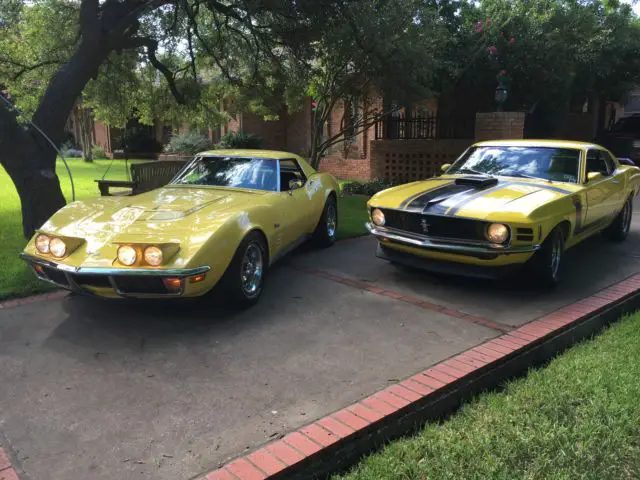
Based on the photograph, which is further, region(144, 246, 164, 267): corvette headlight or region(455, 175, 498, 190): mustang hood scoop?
region(455, 175, 498, 190): mustang hood scoop

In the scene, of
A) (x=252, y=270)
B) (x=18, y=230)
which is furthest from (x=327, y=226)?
(x=18, y=230)

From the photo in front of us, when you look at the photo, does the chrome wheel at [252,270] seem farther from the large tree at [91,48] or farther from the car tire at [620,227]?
the car tire at [620,227]

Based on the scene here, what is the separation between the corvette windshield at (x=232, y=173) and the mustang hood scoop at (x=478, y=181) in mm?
2092

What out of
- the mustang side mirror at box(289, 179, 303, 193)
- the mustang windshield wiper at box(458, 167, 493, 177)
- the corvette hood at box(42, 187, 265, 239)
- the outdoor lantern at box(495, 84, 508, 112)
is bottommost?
the corvette hood at box(42, 187, 265, 239)

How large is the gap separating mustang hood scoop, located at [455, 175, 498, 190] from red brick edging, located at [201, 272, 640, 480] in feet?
5.42

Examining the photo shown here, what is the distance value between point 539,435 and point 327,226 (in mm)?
4636

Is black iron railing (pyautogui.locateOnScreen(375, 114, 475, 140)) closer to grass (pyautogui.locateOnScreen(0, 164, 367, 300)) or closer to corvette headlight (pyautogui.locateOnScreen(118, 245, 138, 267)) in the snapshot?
grass (pyautogui.locateOnScreen(0, 164, 367, 300))

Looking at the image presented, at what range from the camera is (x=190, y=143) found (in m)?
22.2

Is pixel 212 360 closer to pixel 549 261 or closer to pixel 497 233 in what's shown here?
pixel 497 233

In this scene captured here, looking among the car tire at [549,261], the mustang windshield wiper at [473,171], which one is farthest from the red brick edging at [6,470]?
the mustang windshield wiper at [473,171]

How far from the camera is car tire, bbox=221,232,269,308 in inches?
178

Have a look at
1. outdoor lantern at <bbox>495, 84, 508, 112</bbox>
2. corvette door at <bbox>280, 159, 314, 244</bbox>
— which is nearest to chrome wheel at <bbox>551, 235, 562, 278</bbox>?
corvette door at <bbox>280, 159, 314, 244</bbox>

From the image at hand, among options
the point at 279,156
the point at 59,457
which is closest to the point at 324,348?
the point at 59,457

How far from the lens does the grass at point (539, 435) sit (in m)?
Answer: 2.67
